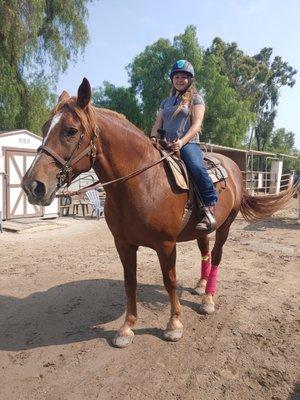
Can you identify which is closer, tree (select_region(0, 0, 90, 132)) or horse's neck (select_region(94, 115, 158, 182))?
horse's neck (select_region(94, 115, 158, 182))

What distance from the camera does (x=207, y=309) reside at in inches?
164

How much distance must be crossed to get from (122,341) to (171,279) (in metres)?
0.72

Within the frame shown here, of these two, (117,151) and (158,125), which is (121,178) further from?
(158,125)

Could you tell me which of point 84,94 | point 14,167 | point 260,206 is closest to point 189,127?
point 84,94

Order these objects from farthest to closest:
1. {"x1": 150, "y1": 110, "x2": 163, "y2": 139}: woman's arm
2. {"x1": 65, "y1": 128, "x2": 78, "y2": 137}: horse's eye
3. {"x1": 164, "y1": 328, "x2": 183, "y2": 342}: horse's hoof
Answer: {"x1": 150, "y1": 110, "x2": 163, "y2": 139}: woman's arm, {"x1": 164, "y1": 328, "x2": 183, "y2": 342}: horse's hoof, {"x1": 65, "y1": 128, "x2": 78, "y2": 137}: horse's eye

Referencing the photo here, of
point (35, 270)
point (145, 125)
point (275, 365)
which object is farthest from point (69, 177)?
point (145, 125)

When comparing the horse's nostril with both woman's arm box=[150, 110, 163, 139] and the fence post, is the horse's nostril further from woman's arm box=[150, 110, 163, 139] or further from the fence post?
the fence post

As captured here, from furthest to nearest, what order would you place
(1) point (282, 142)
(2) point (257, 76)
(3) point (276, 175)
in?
(1) point (282, 142) < (2) point (257, 76) < (3) point (276, 175)

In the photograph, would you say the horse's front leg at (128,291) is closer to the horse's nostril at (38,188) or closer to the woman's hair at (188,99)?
the horse's nostril at (38,188)

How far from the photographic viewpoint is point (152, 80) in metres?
29.0

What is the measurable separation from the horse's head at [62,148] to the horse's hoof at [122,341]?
5.05 ft

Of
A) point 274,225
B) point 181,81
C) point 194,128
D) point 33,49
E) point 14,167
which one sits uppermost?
point 33,49

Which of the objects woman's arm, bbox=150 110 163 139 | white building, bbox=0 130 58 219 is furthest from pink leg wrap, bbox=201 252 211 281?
white building, bbox=0 130 58 219

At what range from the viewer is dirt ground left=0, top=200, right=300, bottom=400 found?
2852 mm
